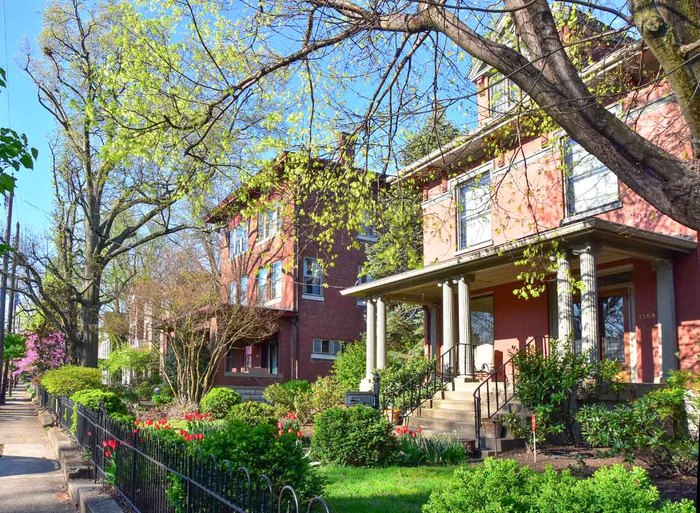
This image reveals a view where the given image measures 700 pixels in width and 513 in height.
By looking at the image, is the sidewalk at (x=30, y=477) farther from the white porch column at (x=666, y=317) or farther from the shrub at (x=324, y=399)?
the white porch column at (x=666, y=317)

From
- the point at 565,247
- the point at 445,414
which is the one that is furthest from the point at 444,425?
the point at 565,247

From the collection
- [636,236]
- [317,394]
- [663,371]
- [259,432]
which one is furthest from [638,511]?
[317,394]

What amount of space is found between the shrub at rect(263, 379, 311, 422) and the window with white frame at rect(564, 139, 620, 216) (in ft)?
28.9

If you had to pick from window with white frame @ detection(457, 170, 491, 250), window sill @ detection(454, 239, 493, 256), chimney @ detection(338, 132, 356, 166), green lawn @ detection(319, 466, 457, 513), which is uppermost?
window with white frame @ detection(457, 170, 491, 250)

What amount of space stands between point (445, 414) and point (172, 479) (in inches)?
363

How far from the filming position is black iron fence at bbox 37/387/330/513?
3783 mm

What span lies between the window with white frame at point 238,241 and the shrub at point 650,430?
23.4m

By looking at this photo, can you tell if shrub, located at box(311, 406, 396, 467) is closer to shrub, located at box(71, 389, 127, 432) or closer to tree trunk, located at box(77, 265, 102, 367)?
shrub, located at box(71, 389, 127, 432)

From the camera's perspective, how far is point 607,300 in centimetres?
1506

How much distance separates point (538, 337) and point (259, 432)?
37.0ft

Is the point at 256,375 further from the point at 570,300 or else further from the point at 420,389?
the point at 570,300

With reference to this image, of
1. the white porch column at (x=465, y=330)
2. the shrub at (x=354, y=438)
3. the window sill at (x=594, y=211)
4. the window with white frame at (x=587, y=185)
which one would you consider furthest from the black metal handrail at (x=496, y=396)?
the window with white frame at (x=587, y=185)

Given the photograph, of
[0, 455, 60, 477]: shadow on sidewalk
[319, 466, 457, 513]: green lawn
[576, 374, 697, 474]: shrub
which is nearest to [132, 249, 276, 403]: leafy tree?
[0, 455, 60, 477]: shadow on sidewalk

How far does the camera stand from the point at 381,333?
62.4ft
